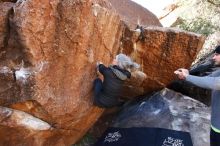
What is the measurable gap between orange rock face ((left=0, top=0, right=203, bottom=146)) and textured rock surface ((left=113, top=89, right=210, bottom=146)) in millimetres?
1014

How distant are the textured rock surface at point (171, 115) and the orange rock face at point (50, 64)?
3.33ft

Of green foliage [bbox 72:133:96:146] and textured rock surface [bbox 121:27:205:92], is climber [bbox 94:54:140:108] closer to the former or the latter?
textured rock surface [bbox 121:27:205:92]

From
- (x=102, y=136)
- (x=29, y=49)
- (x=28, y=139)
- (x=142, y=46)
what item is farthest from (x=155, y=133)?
(x=29, y=49)

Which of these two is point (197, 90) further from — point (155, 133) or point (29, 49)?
point (29, 49)

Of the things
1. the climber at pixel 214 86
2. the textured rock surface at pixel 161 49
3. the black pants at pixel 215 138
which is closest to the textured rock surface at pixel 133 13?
the textured rock surface at pixel 161 49

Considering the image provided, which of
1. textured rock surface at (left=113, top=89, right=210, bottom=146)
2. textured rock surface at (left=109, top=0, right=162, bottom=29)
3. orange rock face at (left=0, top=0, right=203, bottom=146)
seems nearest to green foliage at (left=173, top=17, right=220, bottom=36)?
textured rock surface at (left=109, top=0, right=162, bottom=29)

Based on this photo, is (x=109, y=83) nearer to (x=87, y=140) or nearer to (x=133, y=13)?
(x=87, y=140)

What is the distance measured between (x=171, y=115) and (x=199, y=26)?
399 centimetres

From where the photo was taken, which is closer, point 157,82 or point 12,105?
point 12,105

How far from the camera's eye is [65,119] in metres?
6.53

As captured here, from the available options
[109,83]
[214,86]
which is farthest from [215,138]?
[109,83]

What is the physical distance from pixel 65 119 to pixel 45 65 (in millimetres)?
1091

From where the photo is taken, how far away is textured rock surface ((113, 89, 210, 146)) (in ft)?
24.3

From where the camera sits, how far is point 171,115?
7.63 metres
